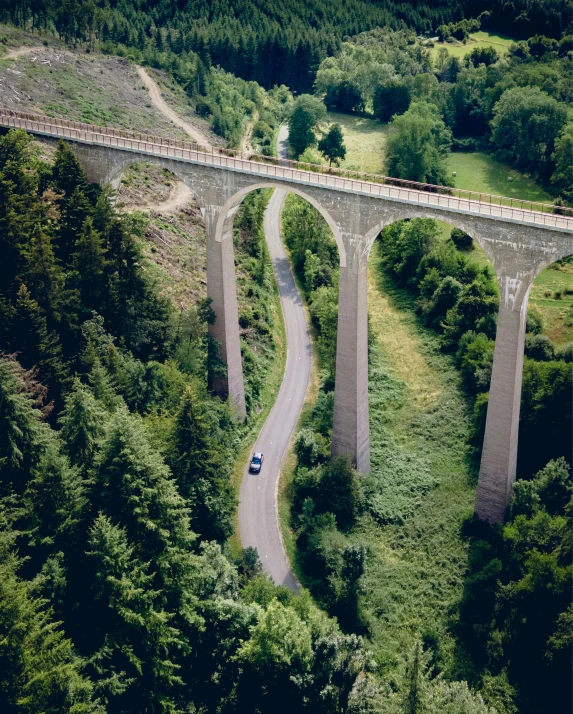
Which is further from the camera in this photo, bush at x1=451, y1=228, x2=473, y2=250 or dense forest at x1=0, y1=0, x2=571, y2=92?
dense forest at x1=0, y1=0, x2=571, y2=92

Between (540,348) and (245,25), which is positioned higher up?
(245,25)

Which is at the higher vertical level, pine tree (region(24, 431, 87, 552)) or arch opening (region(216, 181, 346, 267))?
arch opening (region(216, 181, 346, 267))

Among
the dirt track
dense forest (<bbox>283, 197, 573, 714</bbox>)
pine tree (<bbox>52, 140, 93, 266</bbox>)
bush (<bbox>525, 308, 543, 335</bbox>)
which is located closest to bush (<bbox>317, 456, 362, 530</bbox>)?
dense forest (<bbox>283, 197, 573, 714</bbox>)

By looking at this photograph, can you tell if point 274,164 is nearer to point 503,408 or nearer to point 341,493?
point 341,493

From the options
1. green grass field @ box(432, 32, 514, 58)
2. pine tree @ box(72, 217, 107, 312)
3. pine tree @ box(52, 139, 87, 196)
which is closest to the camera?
pine tree @ box(72, 217, 107, 312)

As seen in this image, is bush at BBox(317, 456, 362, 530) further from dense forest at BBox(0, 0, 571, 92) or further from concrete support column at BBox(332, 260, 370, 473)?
dense forest at BBox(0, 0, 571, 92)

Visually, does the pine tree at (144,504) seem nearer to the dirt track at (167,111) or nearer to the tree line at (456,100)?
the dirt track at (167,111)

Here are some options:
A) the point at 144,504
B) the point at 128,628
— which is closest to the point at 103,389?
the point at 144,504
